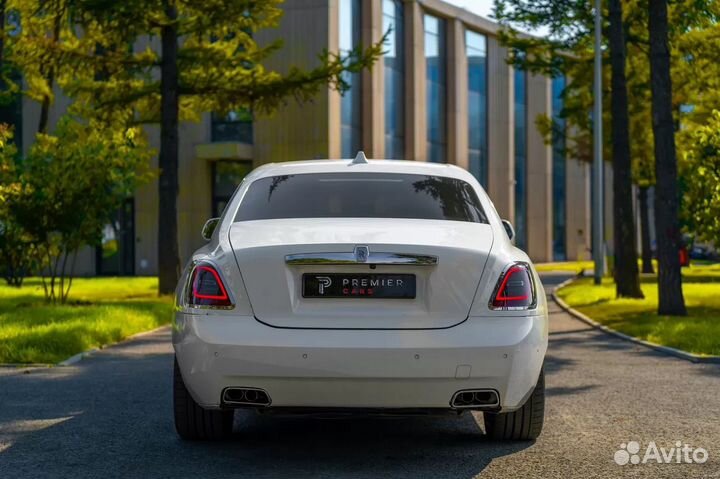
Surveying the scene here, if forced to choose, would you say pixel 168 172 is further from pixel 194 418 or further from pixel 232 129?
pixel 232 129

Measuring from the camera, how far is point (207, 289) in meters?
5.30

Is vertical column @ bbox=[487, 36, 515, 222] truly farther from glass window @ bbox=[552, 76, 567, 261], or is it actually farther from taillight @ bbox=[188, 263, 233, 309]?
taillight @ bbox=[188, 263, 233, 309]

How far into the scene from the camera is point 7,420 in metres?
6.72

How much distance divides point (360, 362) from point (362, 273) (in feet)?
1.51

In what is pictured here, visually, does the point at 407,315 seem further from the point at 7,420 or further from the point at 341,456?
the point at 7,420

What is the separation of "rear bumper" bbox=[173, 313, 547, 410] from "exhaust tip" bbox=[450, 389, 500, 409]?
3 centimetres

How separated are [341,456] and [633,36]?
776 inches

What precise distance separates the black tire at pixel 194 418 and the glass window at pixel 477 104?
4401 cm

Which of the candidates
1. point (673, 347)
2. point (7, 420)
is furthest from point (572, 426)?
point (673, 347)

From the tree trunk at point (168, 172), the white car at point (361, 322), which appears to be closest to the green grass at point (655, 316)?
the white car at point (361, 322)

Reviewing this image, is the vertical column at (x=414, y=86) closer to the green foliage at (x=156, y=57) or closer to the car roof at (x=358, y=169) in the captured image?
the green foliage at (x=156, y=57)

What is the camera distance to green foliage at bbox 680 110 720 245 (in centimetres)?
1622

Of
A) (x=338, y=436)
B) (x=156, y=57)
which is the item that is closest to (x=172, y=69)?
(x=156, y=57)

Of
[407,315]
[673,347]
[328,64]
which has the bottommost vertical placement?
[673,347]
